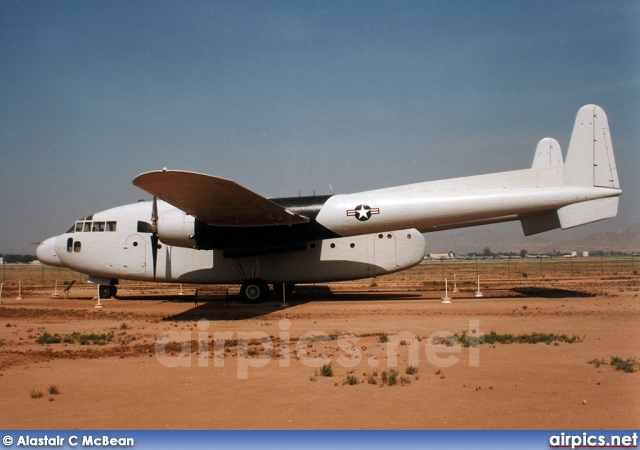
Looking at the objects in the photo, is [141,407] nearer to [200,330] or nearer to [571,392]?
[571,392]

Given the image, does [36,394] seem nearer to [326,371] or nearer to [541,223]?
[326,371]

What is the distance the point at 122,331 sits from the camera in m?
12.0

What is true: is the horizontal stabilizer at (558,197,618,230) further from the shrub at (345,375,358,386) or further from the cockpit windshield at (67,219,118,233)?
the cockpit windshield at (67,219,118,233)

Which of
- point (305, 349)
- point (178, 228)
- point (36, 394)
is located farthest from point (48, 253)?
point (36, 394)

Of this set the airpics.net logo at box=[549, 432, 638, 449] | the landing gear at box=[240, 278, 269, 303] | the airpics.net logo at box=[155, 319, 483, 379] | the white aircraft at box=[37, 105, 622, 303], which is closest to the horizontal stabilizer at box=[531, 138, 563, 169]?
the white aircraft at box=[37, 105, 622, 303]

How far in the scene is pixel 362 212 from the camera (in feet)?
55.9

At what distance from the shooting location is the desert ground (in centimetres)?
542

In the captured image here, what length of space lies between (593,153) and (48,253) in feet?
69.1

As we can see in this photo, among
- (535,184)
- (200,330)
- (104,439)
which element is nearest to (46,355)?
(200,330)

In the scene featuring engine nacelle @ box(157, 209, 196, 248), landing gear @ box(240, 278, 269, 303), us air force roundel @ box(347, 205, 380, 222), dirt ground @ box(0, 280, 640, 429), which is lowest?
dirt ground @ box(0, 280, 640, 429)

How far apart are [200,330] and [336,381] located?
5.78 metres

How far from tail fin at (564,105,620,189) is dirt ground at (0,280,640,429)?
4.25 metres

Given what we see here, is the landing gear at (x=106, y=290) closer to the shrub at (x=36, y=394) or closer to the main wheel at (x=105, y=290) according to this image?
the main wheel at (x=105, y=290)

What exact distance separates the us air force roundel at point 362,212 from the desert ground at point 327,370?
344 centimetres
